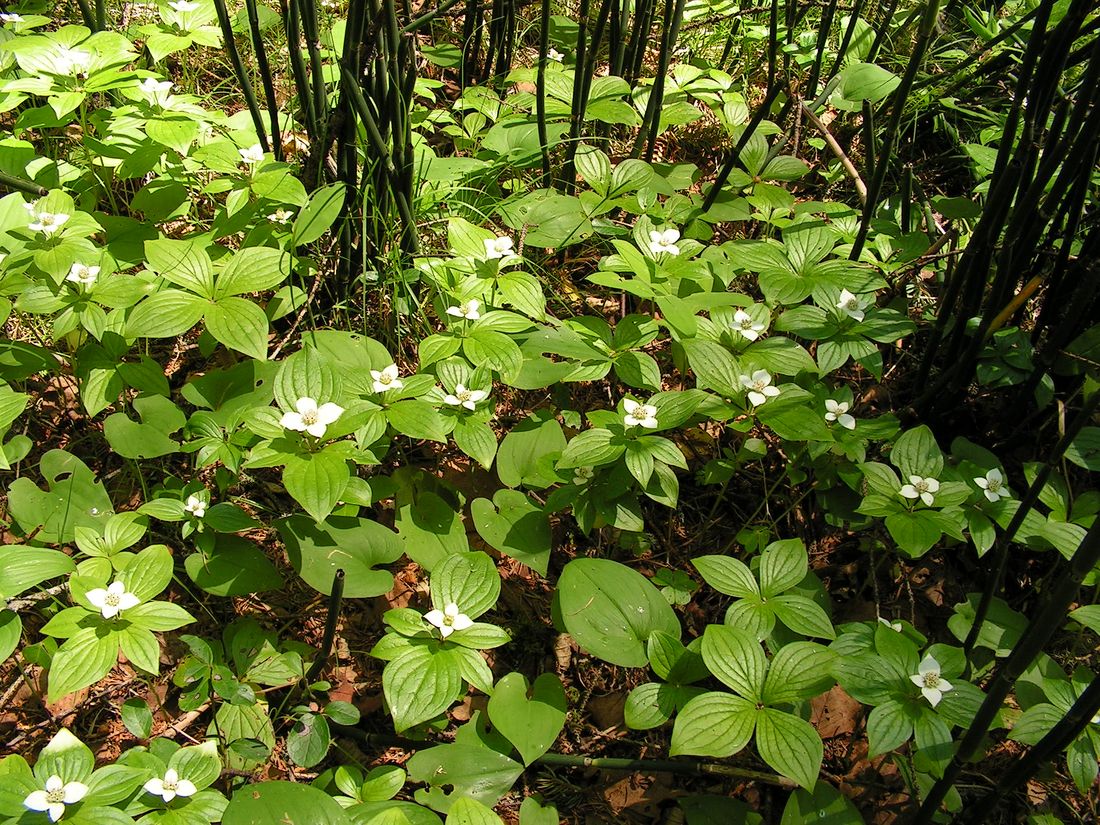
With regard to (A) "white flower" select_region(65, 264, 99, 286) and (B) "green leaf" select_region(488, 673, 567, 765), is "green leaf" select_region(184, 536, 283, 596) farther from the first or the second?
(A) "white flower" select_region(65, 264, 99, 286)

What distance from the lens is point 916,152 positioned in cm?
300

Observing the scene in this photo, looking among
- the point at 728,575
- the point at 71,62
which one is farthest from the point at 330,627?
the point at 71,62

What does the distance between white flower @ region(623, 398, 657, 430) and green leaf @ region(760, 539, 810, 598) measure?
0.38 metres

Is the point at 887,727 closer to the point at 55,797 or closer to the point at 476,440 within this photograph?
the point at 476,440

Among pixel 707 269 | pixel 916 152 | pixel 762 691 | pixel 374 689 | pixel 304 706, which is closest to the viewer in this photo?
pixel 762 691

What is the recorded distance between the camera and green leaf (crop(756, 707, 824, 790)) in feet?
5.01

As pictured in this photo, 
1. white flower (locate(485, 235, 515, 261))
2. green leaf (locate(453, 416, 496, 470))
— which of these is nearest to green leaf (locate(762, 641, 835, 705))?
green leaf (locate(453, 416, 496, 470))

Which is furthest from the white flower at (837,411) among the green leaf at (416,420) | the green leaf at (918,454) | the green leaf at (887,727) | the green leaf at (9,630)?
the green leaf at (9,630)

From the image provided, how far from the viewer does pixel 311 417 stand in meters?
1.75

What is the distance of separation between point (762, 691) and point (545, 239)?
135 cm

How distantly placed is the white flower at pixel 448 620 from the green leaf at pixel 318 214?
3.25 feet

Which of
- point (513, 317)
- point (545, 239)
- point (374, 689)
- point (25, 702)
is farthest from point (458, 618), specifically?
point (545, 239)

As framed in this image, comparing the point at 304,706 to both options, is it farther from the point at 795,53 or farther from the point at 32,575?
the point at 795,53

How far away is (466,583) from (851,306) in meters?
1.23
